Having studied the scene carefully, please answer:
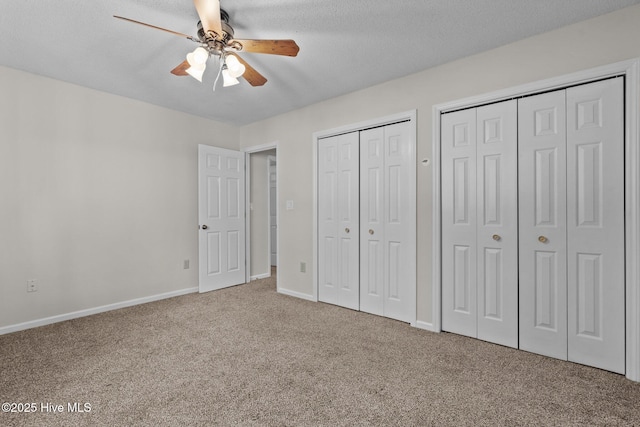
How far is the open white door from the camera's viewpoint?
427 centimetres

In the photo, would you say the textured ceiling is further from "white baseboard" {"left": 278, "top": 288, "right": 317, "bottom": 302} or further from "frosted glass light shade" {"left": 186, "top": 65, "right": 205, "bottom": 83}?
"white baseboard" {"left": 278, "top": 288, "right": 317, "bottom": 302}

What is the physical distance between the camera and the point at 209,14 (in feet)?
5.75

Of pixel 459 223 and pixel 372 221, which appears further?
pixel 372 221

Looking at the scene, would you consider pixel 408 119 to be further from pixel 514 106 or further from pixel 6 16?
pixel 6 16

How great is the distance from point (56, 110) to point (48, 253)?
4.82 ft

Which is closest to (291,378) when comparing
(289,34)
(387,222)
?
(387,222)

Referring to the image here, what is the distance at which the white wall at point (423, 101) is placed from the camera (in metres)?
2.18

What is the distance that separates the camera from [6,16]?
2.10 meters

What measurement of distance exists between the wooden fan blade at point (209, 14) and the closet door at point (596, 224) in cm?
252

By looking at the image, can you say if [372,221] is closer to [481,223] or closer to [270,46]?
[481,223]

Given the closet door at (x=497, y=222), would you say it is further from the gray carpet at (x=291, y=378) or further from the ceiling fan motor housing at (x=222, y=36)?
the ceiling fan motor housing at (x=222, y=36)

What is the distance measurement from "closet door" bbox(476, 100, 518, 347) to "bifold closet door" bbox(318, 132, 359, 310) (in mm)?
1290

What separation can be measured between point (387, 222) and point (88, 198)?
3.28 m

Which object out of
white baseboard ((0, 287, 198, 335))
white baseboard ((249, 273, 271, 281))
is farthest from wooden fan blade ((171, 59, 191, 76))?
white baseboard ((249, 273, 271, 281))
